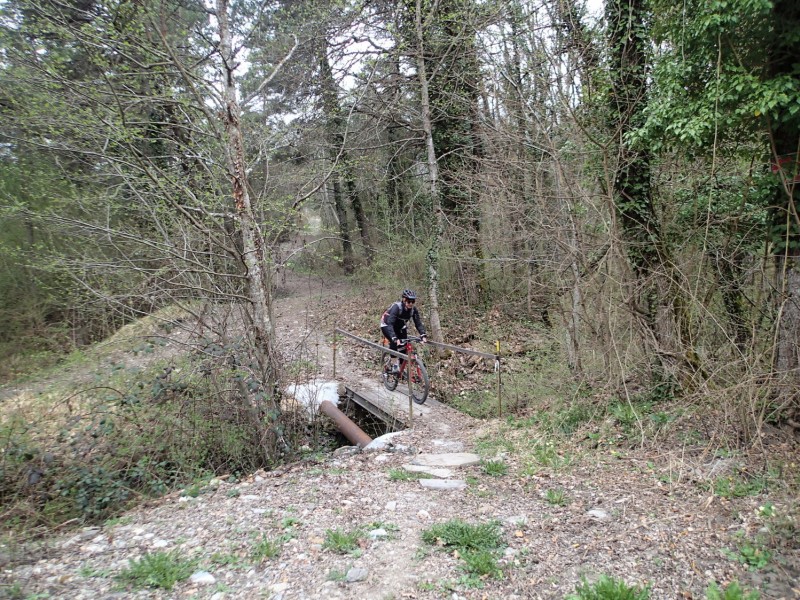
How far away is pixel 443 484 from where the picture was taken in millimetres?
4898

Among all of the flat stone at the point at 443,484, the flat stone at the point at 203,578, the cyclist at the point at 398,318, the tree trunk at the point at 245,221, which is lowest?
the flat stone at the point at 443,484

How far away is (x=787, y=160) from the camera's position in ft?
15.5

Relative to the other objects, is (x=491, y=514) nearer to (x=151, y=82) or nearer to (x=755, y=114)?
(x=755, y=114)

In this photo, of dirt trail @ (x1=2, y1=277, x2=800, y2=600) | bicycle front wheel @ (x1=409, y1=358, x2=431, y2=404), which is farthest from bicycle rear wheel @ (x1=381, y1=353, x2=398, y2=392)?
dirt trail @ (x1=2, y1=277, x2=800, y2=600)

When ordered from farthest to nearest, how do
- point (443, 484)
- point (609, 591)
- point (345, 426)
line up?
point (345, 426)
point (443, 484)
point (609, 591)

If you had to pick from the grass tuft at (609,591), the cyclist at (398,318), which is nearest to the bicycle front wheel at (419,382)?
the cyclist at (398,318)

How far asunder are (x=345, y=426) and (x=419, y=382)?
1.59 metres

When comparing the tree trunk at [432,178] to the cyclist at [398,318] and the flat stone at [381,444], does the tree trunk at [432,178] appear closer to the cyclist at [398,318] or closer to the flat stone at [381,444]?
the cyclist at [398,318]

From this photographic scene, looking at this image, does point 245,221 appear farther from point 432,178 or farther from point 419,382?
point 432,178

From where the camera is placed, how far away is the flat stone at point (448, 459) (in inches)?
221

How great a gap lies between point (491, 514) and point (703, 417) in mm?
2784

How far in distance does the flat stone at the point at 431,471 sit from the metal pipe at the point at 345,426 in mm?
1926

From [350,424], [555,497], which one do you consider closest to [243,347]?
[350,424]

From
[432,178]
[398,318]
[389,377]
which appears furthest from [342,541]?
[432,178]
